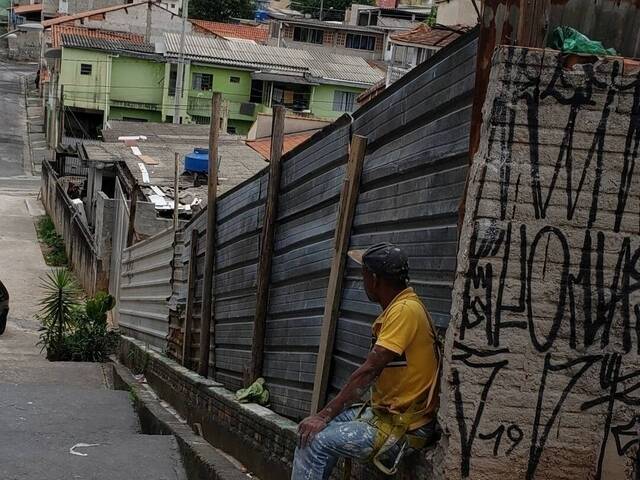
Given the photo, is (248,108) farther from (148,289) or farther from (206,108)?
(148,289)

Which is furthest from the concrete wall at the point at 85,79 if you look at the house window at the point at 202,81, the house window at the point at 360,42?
the house window at the point at 360,42

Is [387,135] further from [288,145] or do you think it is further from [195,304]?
[288,145]

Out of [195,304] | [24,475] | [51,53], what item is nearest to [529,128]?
[24,475]

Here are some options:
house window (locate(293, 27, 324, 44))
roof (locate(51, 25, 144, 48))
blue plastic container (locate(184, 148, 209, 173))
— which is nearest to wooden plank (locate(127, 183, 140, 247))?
blue plastic container (locate(184, 148, 209, 173))

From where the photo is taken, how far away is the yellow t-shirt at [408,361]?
3.62 meters

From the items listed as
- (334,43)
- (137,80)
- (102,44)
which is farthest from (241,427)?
(334,43)

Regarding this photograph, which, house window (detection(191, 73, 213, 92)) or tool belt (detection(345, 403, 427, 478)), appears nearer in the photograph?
tool belt (detection(345, 403, 427, 478))

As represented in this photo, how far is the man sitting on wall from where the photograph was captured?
3.76m

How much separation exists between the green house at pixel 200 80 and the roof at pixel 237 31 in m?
7.42

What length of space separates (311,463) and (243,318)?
3.68m

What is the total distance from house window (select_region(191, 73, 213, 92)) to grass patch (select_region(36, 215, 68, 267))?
10.6m

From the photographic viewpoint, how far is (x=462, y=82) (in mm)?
3988

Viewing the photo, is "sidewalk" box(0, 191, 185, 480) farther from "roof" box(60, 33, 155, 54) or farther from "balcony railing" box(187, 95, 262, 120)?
"roof" box(60, 33, 155, 54)

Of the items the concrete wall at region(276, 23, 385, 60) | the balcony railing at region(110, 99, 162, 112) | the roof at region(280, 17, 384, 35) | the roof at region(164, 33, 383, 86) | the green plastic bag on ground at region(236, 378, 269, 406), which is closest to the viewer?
the green plastic bag on ground at region(236, 378, 269, 406)
